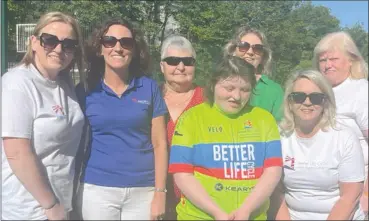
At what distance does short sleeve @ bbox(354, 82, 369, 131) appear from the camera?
137 centimetres

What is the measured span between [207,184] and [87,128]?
43cm

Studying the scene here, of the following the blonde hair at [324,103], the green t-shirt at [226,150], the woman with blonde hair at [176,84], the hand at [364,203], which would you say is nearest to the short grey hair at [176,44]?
the woman with blonde hair at [176,84]

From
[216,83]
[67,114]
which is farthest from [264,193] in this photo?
[67,114]

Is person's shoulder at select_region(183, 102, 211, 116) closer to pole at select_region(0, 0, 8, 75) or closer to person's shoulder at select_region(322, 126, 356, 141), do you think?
person's shoulder at select_region(322, 126, 356, 141)

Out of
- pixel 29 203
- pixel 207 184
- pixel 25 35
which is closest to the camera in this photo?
pixel 207 184

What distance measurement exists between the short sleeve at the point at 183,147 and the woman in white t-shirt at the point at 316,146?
12.1 inches

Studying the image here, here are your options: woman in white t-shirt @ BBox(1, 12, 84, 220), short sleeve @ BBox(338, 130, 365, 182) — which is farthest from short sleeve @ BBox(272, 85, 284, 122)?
woman in white t-shirt @ BBox(1, 12, 84, 220)

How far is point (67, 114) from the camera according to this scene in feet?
Answer: 4.34

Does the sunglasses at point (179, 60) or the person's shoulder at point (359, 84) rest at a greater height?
the sunglasses at point (179, 60)

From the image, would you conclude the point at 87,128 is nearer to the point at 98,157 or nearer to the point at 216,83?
the point at 98,157

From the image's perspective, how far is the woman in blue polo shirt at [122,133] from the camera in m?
1.35

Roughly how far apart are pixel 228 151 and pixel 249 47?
38 centimetres

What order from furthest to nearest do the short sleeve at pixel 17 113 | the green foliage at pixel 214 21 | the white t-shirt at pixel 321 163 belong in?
the green foliage at pixel 214 21 → the white t-shirt at pixel 321 163 → the short sleeve at pixel 17 113

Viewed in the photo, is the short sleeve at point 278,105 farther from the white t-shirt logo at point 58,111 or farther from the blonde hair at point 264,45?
the white t-shirt logo at point 58,111
